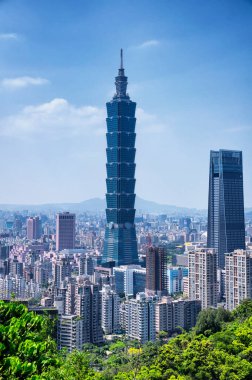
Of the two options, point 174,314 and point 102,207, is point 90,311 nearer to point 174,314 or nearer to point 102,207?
point 174,314

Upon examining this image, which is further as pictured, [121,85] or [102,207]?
[102,207]

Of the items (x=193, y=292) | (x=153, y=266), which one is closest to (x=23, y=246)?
(x=153, y=266)

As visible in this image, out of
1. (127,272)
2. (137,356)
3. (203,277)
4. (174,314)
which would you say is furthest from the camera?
(127,272)

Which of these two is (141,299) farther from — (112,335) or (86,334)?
(86,334)

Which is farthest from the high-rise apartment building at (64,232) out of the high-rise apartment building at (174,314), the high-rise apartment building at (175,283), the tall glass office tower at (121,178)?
the high-rise apartment building at (174,314)

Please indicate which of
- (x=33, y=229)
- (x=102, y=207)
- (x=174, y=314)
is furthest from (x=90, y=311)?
(x=102, y=207)

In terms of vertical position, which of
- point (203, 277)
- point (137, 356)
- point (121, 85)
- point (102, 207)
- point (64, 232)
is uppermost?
point (121, 85)

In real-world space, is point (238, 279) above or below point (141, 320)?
above

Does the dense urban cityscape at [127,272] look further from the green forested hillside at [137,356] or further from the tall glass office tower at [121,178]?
the green forested hillside at [137,356]
